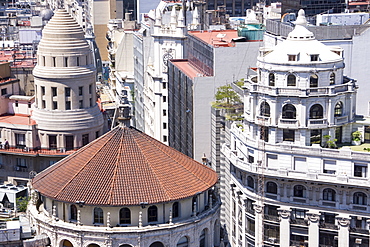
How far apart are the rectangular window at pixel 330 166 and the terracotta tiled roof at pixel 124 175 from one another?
30433 mm

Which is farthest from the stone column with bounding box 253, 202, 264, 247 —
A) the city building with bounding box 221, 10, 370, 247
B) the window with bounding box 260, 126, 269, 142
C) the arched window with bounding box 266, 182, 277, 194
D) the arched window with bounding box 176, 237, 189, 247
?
the arched window with bounding box 176, 237, 189, 247

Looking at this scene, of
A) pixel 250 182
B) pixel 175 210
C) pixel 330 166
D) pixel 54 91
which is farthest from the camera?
pixel 54 91

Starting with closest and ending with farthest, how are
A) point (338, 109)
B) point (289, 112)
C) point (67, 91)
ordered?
point (289, 112), point (338, 109), point (67, 91)

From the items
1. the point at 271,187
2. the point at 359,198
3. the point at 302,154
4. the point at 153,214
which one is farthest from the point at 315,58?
the point at 153,214

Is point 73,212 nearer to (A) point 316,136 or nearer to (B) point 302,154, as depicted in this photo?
(B) point 302,154

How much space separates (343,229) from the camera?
147875mm

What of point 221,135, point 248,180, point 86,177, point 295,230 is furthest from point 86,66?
point 86,177

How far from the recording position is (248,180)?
158875 millimetres

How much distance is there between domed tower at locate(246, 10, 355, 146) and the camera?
501ft

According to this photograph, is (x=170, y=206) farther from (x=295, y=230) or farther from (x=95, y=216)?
(x=295, y=230)

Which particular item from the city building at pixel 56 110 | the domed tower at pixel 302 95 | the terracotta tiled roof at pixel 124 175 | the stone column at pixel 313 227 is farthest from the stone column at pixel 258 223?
the city building at pixel 56 110

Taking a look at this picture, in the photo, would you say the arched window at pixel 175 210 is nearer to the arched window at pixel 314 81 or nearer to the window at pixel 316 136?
the window at pixel 316 136

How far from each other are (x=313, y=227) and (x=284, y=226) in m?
4.73

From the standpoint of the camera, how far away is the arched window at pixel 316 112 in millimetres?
153375
